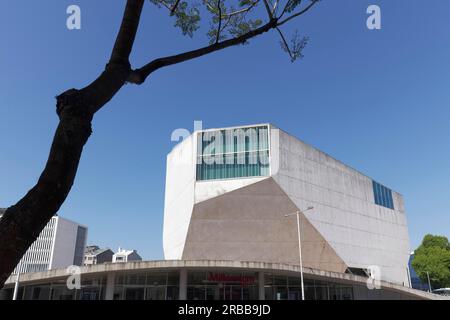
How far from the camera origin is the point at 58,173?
274 centimetres

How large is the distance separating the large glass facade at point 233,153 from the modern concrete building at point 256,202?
9cm

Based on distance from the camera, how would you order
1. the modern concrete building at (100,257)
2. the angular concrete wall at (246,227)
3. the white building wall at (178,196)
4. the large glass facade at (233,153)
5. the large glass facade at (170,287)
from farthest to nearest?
the modern concrete building at (100,257) → the white building wall at (178,196) → the large glass facade at (233,153) → the angular concrete wall at (246,227) → the large glass facade at (170,287)

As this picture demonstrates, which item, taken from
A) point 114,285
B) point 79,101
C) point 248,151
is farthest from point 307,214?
point 79,101

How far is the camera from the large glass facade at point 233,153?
33.4m

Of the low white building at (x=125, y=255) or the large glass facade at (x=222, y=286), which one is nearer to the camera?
the large glass facade at (x=222, y=286)

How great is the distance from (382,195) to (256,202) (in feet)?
77.1

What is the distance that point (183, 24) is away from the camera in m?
7.58

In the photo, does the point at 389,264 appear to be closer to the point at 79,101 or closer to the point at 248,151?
the point at 248,151

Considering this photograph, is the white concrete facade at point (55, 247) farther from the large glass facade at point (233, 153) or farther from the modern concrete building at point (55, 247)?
the large glass facade at point (233, 153)

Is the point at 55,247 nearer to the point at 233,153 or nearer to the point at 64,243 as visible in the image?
the point at 64,243

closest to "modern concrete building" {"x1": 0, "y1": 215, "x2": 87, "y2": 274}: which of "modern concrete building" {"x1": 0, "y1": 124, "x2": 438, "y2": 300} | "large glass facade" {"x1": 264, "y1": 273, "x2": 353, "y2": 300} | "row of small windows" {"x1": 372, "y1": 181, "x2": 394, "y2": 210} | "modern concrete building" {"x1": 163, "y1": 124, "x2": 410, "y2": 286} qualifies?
"modern concrete building" {"x1": 0, "y1": 124, "x2": 438, "y2": 300}

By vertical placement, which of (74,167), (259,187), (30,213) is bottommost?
(30,213)

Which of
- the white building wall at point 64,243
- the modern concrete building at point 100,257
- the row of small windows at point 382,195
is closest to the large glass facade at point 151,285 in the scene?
the row of small windows at point 382,195
